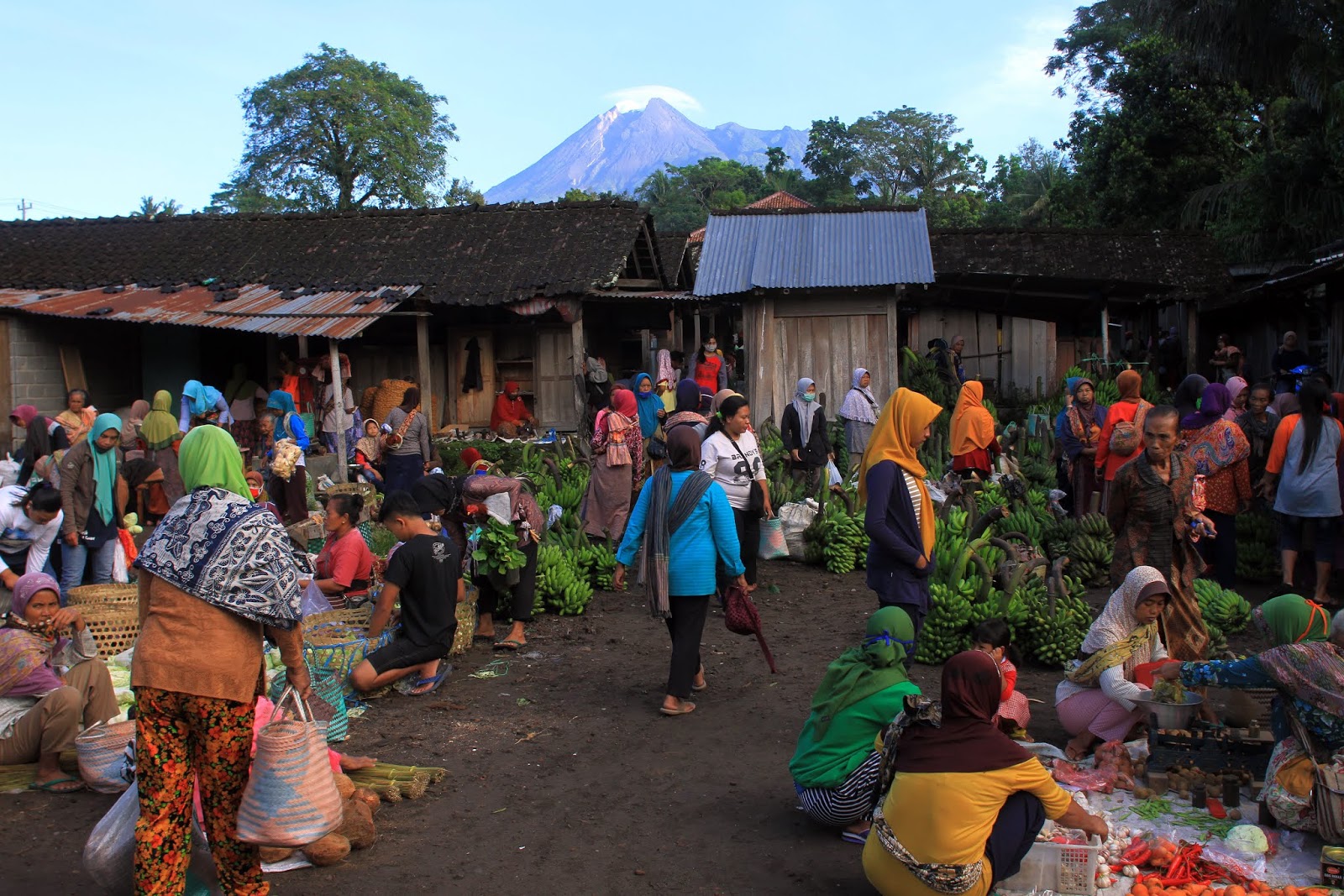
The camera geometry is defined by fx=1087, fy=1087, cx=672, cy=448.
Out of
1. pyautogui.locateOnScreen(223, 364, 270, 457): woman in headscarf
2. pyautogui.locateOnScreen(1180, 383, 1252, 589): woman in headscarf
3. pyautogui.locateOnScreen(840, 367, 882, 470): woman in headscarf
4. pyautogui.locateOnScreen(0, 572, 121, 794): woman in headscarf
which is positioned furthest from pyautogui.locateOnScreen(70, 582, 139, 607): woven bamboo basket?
pyautogui.locateOnScreen(223, 364, 270, 457): woman in headscarf

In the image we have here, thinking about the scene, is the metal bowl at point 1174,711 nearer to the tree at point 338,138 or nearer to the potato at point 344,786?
the potato at point 344,786

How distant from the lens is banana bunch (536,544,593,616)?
335 inches

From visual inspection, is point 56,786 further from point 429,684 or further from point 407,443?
point 407,443

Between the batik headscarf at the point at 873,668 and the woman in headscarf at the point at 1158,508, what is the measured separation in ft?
8.48

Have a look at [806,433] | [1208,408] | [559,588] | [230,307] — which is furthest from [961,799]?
[230,307]

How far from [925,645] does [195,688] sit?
468 centimetres

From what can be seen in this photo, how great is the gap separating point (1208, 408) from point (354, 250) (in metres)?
14.3

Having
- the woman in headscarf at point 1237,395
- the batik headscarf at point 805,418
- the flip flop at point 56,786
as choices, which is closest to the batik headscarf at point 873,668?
the flip flop at point 56,786

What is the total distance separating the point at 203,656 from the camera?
12.0ft

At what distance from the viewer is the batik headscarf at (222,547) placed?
368cm

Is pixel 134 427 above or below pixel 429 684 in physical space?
above

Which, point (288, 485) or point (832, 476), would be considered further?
point (288, 485)

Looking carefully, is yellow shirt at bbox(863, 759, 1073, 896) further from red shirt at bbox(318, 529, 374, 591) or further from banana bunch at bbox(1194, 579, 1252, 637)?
red shirt at bbox(318, 529, 374, 591)

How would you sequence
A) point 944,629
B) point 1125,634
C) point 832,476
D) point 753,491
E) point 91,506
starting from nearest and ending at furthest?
point 1125,634, point 944,629, point 753,491, point 91,506, point 832,476
